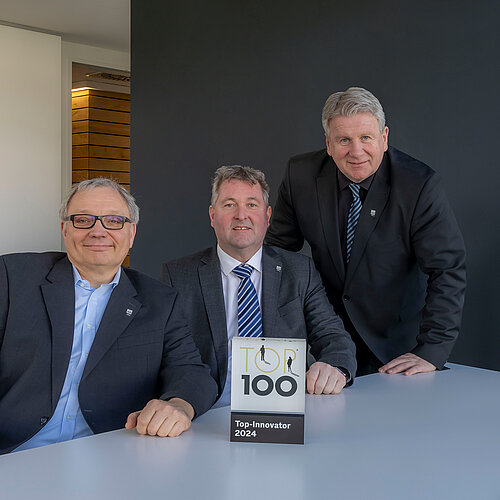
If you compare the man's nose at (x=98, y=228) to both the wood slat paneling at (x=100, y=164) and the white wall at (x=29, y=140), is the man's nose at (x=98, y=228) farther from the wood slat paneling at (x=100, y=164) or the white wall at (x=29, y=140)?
the wood slat paneling at (x=100, y=164)

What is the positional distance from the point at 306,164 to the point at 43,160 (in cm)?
527

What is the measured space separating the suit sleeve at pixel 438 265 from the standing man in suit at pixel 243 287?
1.14 feet

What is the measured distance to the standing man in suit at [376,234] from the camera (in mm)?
2662

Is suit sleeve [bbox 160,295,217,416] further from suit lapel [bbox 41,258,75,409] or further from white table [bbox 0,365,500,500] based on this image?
suit lapel [bbox 41,258,75,409]

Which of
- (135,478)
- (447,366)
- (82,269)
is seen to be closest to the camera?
(135,478)

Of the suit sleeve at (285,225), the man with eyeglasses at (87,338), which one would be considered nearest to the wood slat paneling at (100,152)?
the suit sleeve at (285,225)

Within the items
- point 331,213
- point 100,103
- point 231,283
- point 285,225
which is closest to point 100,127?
point 100,103

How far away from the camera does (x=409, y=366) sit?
8.05 ft

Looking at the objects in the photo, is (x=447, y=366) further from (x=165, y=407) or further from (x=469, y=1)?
(x=469, y=1)

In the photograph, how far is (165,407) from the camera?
5.79 feet

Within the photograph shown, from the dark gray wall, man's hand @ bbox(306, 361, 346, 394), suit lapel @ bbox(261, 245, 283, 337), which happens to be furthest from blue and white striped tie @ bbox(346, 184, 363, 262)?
the dark gray wall

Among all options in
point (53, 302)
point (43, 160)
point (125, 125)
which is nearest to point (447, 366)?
point (53, 302)

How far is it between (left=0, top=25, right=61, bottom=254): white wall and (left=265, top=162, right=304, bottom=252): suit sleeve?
4990 mm

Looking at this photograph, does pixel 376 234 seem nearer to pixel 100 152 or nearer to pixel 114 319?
pixel 114 319
